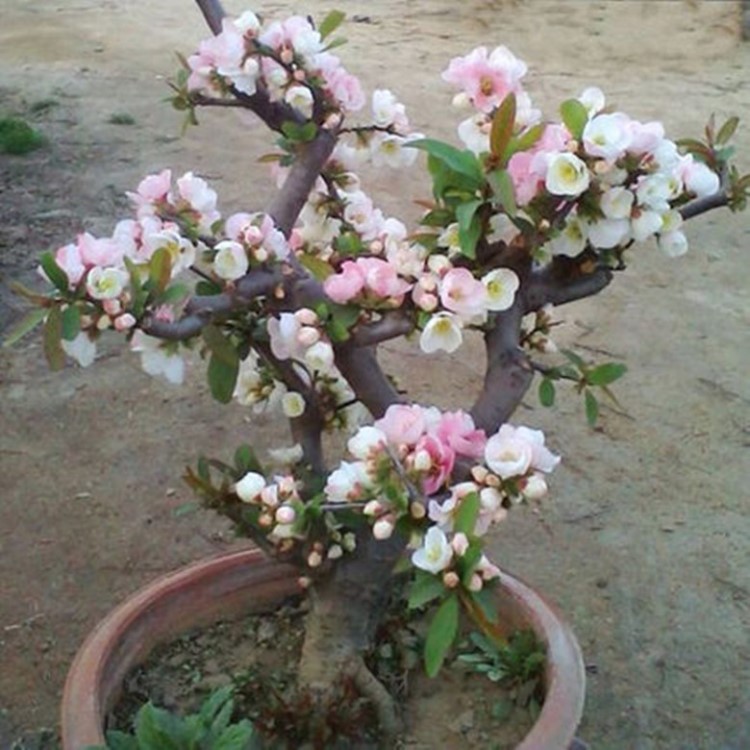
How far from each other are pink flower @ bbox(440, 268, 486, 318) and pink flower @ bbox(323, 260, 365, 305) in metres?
0.11

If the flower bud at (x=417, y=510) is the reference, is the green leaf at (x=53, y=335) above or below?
above

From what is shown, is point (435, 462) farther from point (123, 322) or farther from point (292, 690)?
point (292, 690)

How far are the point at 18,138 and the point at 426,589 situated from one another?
3841mm

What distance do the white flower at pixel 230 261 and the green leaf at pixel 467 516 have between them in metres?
0.37

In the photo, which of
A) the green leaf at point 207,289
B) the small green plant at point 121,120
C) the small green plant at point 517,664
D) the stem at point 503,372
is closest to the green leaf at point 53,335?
the green leaf at point 207,289

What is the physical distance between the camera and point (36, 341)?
11.4ft

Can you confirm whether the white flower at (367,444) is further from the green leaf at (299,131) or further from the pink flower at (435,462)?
the green leaf at (299,131)

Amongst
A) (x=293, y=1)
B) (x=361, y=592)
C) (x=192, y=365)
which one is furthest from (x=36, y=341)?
(x=293, y=1)

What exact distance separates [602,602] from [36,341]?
1729 millimetres

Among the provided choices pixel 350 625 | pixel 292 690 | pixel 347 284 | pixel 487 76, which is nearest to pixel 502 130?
pixel 487 76

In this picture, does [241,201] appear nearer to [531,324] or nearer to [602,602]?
[602,602]

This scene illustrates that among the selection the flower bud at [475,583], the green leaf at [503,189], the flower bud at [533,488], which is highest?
the green leaf at [503,189]

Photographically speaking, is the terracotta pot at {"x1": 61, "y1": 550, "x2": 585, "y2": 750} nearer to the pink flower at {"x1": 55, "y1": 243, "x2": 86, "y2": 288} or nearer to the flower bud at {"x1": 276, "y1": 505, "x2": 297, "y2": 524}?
the flower bud at {"x1": 276, "y1": 505, "x2": 297, "y2": 524}

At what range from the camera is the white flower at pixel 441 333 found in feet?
4.74
